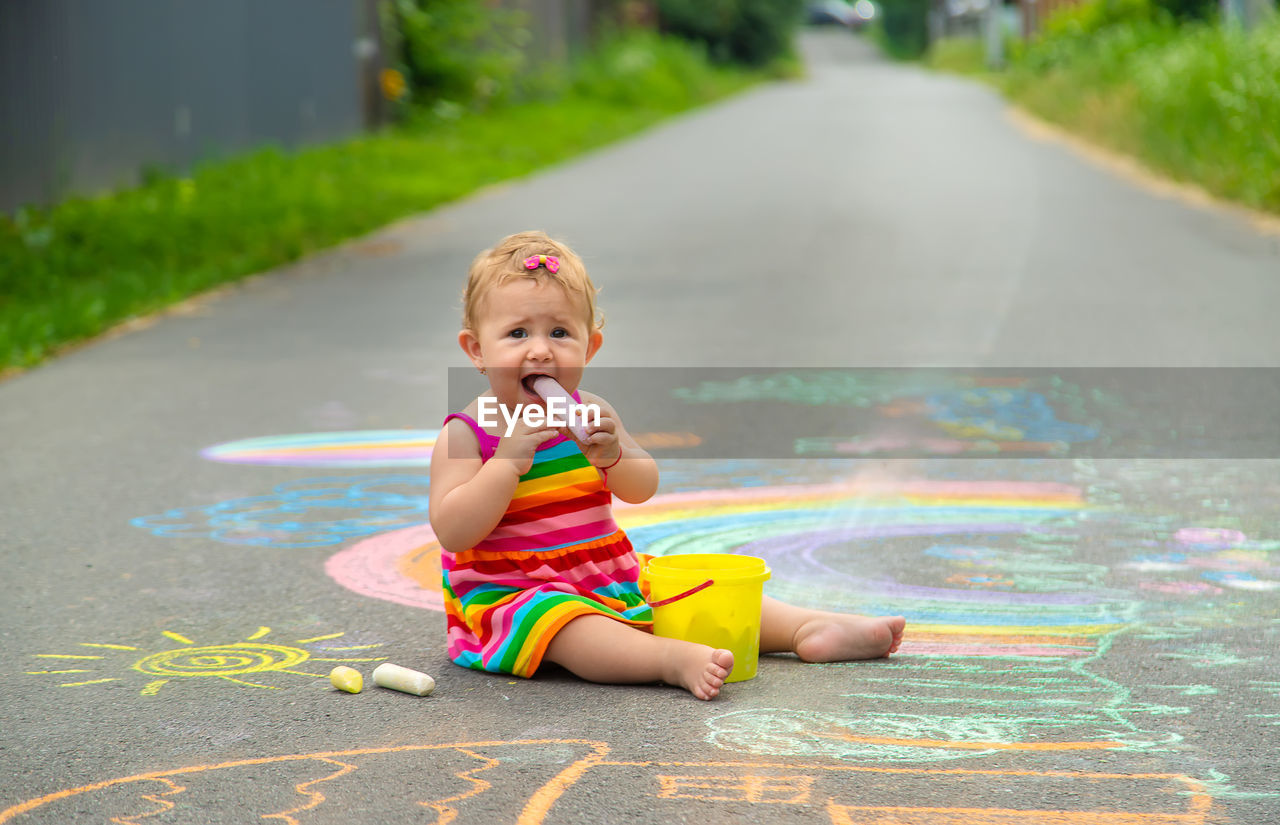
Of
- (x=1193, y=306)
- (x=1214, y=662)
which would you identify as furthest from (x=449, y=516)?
(x=1193, y=306)

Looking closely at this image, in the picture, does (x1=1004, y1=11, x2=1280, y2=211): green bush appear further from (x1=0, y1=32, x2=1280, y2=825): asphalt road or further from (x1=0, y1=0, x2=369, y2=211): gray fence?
(x1=0, y1=0, x2=369, y2=211): gray fence

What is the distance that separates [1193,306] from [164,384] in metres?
4.86

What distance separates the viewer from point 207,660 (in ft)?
10.1

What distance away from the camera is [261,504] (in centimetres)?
449

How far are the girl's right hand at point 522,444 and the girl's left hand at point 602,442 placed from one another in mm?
65

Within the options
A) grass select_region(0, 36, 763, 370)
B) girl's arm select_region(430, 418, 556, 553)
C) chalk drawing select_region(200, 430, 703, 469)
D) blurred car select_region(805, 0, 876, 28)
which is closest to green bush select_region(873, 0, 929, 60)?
blurred car select_region(805, 0, 876, 28)

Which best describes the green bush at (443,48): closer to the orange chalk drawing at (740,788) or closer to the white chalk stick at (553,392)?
the white chalk stick at (553,392)

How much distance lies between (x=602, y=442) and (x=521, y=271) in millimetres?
365

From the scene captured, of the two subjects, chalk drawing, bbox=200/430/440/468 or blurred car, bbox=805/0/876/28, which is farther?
blurred car, bbox=805/0/876/28

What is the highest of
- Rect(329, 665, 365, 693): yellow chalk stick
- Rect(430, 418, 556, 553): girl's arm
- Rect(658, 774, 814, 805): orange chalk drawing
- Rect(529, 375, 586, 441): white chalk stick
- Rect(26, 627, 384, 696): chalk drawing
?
Rect(529, 375, 586, 441): white chalk stick

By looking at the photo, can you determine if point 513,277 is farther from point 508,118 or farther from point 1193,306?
point 508,118

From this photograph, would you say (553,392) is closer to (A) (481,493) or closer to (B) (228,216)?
(A) (481,493)

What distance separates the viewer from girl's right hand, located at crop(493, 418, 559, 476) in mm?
2918

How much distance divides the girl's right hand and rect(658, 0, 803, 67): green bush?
33941mm
